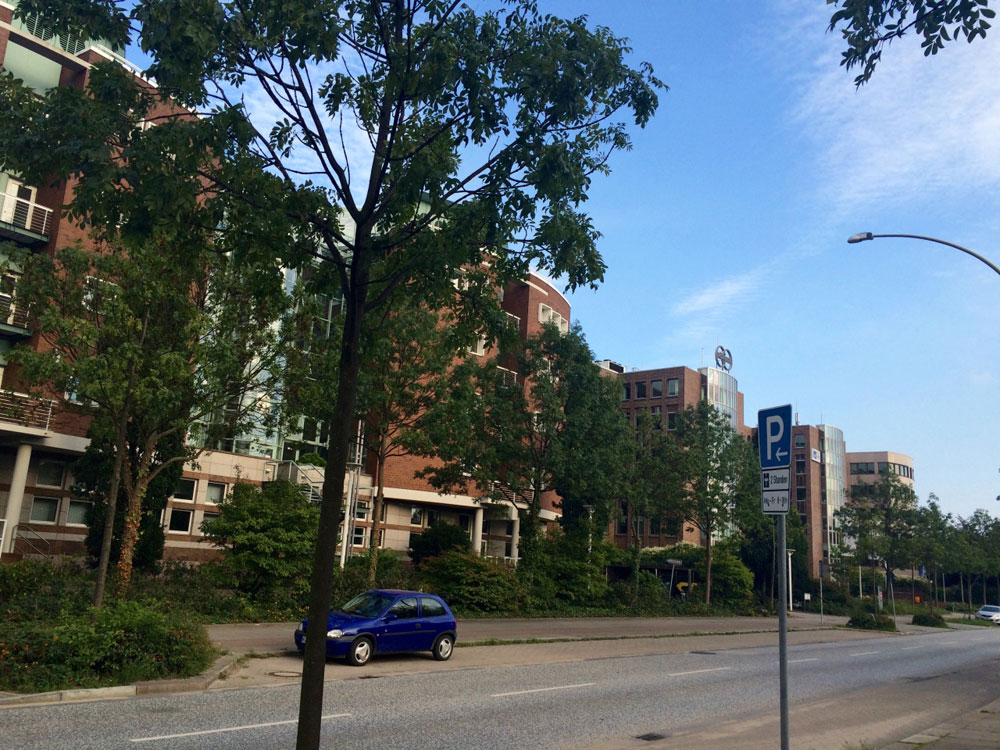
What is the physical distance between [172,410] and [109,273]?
361cm

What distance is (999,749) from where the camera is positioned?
1008cm

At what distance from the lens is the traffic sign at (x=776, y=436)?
7.00 meters

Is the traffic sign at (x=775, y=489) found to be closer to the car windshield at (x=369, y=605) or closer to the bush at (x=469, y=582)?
the car windshield at (x=369, y=605)

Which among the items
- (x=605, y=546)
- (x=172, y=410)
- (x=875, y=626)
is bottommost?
(x=875, y=626)

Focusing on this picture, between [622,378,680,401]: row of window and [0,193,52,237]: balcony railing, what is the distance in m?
66.6

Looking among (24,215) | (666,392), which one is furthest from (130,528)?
(666,392)

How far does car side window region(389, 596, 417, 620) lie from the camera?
1711cm

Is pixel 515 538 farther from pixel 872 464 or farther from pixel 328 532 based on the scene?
pixel 872 464

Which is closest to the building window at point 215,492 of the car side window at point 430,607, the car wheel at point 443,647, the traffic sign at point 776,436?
the car side window at point 430,607

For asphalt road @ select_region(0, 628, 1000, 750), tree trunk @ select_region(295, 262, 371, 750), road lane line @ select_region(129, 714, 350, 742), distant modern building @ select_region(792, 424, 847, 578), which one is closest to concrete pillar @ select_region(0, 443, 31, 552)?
asphalt road @ select_region(0, 628, 1000, 750)

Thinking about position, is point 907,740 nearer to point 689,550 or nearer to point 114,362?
point 114,362

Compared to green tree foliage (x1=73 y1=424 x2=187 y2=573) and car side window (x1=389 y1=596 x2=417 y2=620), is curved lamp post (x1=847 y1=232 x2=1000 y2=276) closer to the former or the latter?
car side window (x1=389 y1=596 x2=417 y2=620)

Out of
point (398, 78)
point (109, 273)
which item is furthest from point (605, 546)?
point (398, 78)

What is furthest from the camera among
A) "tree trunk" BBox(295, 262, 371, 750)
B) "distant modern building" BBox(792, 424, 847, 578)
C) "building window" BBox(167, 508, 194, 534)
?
"distant modern building" BBox(792, 424, 847, 578)
